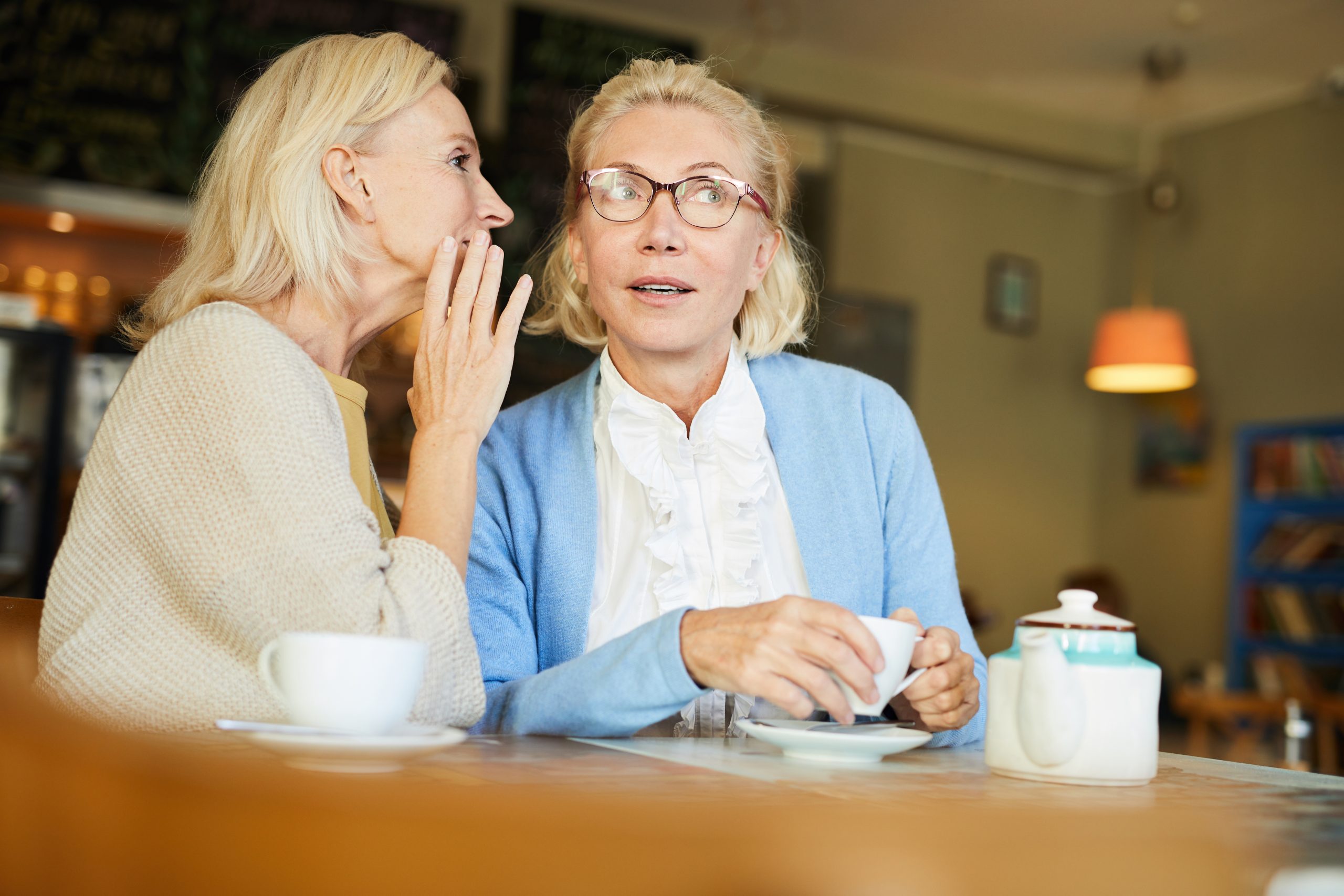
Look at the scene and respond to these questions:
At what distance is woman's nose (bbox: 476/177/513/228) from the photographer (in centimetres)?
165

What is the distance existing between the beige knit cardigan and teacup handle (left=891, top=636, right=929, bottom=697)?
38cm

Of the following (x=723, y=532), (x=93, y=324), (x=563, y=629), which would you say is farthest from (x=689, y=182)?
(x=93, y=324)

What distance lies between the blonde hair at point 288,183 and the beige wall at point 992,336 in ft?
18.2

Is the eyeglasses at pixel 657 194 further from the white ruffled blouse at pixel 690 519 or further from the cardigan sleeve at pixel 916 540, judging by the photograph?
the cardigan sleeve at pixel 916 540

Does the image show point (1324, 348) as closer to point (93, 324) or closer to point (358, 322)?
point (93, 324)

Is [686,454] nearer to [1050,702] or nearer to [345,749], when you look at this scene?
[1050,702]

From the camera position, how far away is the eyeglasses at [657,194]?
1.66m

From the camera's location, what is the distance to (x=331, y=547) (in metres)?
1.04

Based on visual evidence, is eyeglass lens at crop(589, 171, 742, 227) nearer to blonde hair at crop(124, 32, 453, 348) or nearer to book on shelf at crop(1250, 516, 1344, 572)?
blonde hair at crop(124, 32, 453, 348)

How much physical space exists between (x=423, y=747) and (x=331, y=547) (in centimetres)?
27

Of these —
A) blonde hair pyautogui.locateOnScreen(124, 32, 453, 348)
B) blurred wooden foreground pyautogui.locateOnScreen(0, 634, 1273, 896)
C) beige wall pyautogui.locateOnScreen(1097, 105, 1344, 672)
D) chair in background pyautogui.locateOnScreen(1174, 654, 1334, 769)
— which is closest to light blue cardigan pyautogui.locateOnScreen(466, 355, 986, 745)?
blonde hair pyautogui.locateOnScreen(124, 32, 453, 348)

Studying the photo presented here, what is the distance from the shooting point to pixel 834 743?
102 cm

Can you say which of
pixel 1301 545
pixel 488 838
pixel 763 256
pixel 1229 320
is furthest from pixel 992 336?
pixel 488 838

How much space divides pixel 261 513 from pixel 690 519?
0.68 meters
